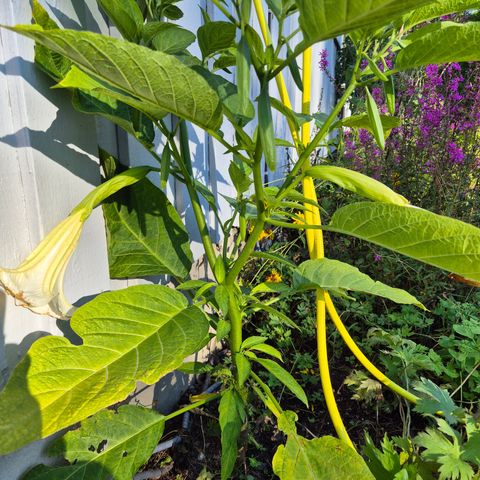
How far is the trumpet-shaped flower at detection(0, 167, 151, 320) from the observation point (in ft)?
2.05

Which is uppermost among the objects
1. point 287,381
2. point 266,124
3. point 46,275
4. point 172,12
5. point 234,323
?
point 172,12

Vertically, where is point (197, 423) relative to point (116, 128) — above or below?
below

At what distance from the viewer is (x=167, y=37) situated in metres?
0.74

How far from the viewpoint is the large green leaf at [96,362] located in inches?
22.3

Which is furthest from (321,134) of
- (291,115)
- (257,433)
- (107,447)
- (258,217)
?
(257,433)

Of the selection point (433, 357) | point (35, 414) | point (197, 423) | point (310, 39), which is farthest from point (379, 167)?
point (35, 414)

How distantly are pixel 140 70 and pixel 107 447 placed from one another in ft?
2.46

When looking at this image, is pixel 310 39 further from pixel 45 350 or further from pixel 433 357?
pixel 433 357

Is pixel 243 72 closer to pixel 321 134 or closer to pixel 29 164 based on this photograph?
pixel 321 134

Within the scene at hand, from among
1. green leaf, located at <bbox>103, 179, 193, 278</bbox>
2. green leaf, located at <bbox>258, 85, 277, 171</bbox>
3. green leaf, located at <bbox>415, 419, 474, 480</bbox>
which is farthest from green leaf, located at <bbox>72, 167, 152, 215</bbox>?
green leaf, located at <bbox>415, 419, 474, 480</bbox>

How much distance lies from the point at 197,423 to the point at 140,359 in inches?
34.5

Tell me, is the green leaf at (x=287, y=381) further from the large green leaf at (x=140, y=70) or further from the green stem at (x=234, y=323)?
the large green leaf at (x=140, y=70)

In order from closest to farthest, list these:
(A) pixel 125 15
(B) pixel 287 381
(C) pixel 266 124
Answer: (C) pixel 266 124 → (A) pixel 125 15 → (B) pixel 287 381

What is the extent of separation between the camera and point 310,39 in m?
0.49
